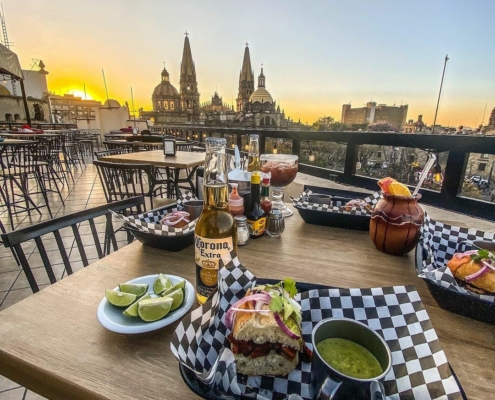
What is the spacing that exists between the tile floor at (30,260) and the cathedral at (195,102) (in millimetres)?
43845

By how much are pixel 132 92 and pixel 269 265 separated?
113 feet

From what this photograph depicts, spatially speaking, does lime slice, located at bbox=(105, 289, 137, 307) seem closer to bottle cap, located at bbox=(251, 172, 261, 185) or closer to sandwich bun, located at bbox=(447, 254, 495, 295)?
bottle cap, located at bbox=(251, 172, 261, 185)

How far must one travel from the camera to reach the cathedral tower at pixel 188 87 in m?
54.5

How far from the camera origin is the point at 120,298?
60 cm

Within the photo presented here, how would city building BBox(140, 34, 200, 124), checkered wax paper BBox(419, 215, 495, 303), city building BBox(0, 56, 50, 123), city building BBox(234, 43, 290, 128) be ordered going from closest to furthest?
checkered wax paper BBox(419, 215, 495, 303), city building BBox(0, 56, 50, 123), city building BBox(234, 43, 290, 128), city building BBox(140, 34, 200, 124)

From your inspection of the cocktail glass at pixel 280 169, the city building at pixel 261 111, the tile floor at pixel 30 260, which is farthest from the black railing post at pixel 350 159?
the city building at pixel 261 111

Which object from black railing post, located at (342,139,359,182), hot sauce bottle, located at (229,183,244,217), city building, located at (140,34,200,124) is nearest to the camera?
hot sauce bottle, located at (229,183,244,217)

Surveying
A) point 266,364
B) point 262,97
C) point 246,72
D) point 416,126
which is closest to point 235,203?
point 266,364

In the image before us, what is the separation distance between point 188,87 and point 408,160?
62248 millimetres

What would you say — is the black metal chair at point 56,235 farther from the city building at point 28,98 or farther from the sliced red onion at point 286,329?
the city building at point 28,98

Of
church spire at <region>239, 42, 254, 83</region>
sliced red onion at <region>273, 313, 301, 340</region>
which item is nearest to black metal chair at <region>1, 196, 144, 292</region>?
sliced red onion at <region>273, 313, 301, 340</region>

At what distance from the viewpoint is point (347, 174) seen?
9.21 ft

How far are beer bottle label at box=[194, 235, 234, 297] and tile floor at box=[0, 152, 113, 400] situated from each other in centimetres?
142

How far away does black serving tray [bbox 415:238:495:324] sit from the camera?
0.56 m
